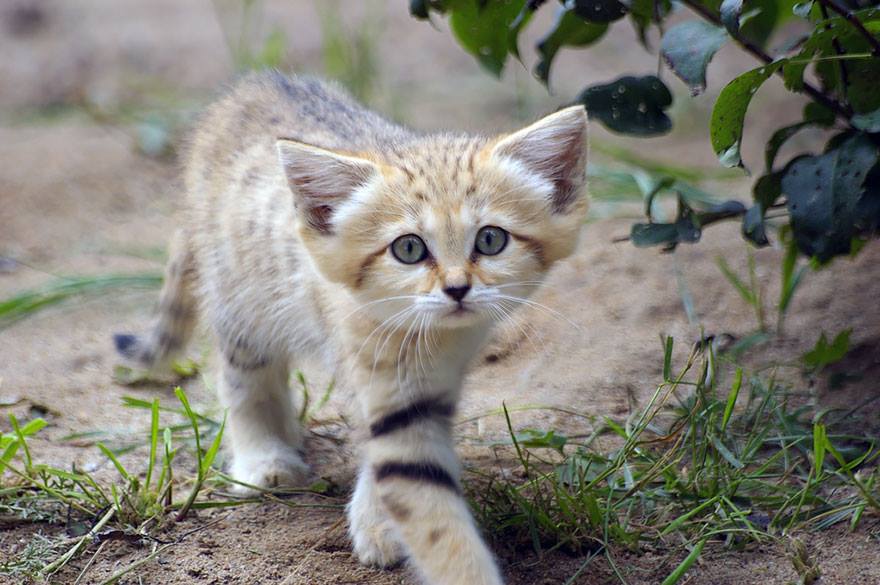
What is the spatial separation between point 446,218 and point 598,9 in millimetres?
937

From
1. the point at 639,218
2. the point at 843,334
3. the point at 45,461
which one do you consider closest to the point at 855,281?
the point at 843,334

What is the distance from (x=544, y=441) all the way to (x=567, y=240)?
2.31 ft

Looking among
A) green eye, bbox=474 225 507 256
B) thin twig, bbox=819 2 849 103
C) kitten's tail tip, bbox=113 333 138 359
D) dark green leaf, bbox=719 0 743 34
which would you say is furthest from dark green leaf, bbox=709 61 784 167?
kitten's tail tip, bbox=113 333 138 359

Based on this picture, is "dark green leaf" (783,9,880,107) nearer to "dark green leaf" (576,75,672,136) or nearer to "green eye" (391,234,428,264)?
"dark green leaf" (576,75,672,136)

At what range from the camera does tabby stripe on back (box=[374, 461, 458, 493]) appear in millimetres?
3006

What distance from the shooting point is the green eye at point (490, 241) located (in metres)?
2.87

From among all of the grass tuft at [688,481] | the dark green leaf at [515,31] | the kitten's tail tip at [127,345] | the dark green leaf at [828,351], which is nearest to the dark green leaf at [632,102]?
the dark green leaf at [515,31]

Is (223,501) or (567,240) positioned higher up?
(567,240)

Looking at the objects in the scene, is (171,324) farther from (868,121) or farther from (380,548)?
(868,121)

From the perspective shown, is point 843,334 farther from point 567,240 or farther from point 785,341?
point 567,240

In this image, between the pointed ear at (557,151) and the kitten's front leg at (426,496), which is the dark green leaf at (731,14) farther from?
the kitten's front leg at (426,496)

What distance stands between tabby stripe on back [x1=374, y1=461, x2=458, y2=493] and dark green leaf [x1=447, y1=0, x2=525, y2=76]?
140 centimetres

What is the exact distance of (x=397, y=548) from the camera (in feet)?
10.2

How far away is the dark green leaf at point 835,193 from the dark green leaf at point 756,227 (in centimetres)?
17
